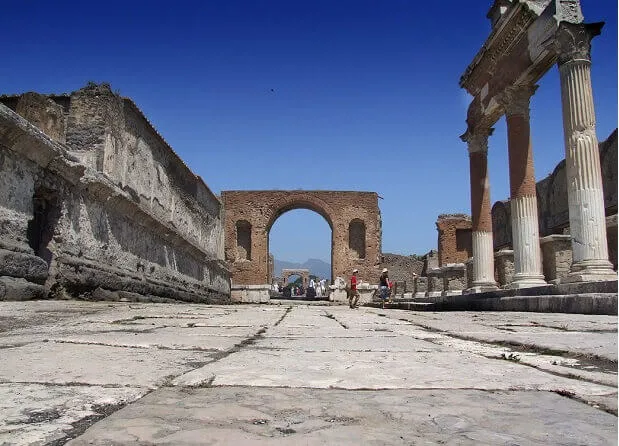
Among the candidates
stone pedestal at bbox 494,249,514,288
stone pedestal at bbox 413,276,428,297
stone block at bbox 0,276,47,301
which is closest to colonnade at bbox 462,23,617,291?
stone pedestal at bbox 494,249,514,288

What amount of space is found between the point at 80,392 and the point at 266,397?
0.49 m

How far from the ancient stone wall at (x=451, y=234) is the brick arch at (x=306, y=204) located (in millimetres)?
3679

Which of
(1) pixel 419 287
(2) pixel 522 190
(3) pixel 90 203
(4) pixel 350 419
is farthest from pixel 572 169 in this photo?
(1) pixel 419 287

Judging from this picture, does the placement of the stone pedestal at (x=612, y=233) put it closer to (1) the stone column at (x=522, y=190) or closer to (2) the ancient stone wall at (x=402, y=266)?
(1) the stone column at (x=522, y=190)

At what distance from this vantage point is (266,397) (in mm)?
1370

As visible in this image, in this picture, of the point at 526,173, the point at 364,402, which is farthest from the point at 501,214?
the point at 364,402

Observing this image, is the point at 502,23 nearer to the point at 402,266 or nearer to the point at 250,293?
the point at 250,293

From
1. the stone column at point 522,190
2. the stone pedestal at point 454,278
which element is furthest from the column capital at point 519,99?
the stone pedestal at point 454,278

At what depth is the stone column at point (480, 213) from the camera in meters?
14.9

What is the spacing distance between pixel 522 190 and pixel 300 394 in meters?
12.4

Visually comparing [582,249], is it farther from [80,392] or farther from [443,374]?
[80,392]

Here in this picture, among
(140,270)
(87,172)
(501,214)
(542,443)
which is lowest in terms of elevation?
(542,443)

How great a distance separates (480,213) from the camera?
51.2ft

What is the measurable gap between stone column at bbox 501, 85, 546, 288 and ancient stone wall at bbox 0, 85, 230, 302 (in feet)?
27.4
